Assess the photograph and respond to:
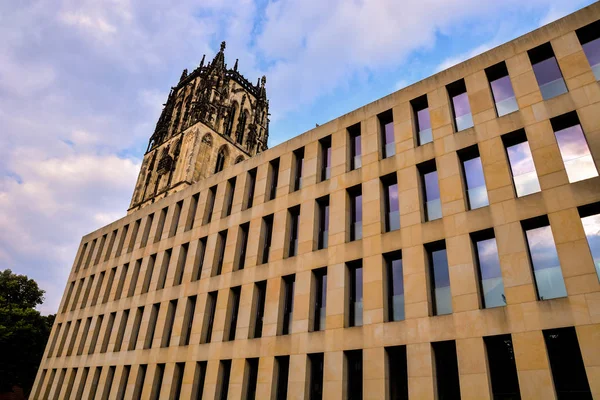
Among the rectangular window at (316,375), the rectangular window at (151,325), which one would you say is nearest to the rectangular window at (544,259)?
the rectangular window at (316,375)

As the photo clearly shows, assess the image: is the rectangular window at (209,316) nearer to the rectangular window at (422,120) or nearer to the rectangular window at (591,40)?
the rectangular window at (422,120)

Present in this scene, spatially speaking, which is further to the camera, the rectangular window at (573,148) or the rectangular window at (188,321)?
the rectangular window at (188,321)

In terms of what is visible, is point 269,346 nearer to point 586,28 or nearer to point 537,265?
point 537,265

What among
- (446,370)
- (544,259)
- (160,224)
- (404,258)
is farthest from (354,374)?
(160,224)

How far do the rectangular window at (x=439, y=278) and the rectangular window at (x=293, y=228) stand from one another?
678 centimetres

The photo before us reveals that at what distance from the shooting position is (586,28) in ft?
54.9

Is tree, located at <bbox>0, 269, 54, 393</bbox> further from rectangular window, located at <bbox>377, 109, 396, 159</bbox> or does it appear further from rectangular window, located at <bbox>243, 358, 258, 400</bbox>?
rectangular window, located at <bbox>377, 109, 396, 159</bbox>

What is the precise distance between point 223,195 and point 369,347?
1378cm

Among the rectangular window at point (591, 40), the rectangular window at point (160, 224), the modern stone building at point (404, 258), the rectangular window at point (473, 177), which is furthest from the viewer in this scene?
the rectangular window at point (160, 224)

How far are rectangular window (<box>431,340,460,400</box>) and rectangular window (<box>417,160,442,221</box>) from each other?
4.86 metres

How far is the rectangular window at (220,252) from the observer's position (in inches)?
960

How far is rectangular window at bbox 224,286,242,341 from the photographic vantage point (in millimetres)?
21672

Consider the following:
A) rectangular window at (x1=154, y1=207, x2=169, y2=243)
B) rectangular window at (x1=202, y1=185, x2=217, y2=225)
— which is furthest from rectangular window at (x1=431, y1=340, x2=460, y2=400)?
rectangular window at (x1=154, y1=207, x2=169, y2=243)

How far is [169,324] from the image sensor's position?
25.1 metres
